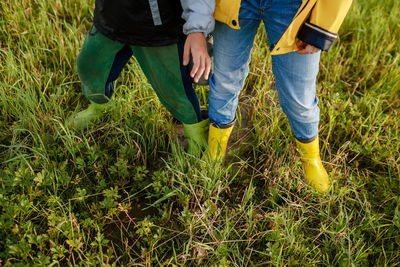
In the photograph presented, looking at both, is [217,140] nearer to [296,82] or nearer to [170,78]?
[170,78]

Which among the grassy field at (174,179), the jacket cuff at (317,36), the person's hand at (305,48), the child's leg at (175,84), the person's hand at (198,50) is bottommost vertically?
the grassy field at (174,179)

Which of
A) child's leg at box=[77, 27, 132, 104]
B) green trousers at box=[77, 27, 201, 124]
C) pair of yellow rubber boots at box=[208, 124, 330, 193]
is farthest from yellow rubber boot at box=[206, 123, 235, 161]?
child's leg at box=[77, 27, 132, 104]

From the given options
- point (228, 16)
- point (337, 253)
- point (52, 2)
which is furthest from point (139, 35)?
point (52, 2)

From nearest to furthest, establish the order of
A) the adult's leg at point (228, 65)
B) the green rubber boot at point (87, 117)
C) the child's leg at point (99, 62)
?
1. the adult's leg at point (228, 65)
2. the child's leg at point (99, 62)
3. the green rubber boot at point (87, 117)

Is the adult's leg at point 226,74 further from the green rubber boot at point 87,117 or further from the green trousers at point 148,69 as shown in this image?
the green rubber boot at point 87,117

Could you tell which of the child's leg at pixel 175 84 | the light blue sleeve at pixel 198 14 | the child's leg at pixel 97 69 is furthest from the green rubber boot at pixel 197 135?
the light blue sleeve at pixel 198 14

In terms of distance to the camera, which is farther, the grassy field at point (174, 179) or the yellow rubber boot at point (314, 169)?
the yellow rubber boot at point (314, 169)

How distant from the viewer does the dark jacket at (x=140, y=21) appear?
4.21 ft

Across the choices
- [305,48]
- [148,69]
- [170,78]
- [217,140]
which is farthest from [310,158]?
[148,69]

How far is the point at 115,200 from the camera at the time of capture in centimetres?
172

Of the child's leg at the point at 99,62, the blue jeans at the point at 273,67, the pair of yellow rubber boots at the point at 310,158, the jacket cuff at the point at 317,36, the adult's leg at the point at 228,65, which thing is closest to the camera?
the jacket cuff at the point at 317,36

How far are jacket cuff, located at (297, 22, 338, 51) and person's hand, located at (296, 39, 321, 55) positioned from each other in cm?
4

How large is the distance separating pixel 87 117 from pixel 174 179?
680 millimetres

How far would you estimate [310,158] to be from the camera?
1747mm
